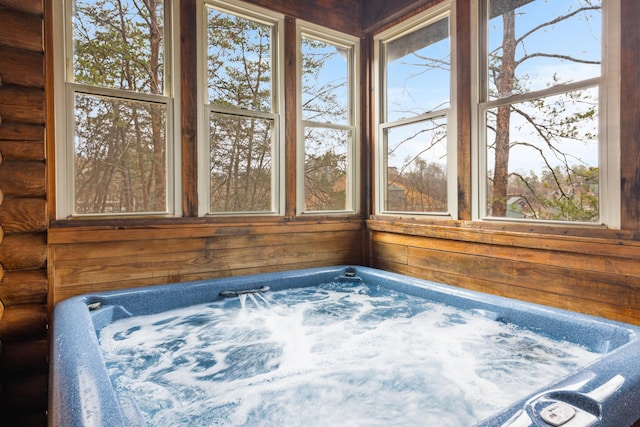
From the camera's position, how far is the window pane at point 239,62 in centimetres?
280

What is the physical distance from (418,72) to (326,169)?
1097mm

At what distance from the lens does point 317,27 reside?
3.22 meters

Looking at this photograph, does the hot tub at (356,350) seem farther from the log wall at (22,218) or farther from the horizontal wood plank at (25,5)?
the horizontal wood plank at (25,5)

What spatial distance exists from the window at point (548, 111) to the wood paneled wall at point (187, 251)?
4.23 ft

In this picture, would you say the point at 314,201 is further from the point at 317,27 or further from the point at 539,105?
the point at 539,105

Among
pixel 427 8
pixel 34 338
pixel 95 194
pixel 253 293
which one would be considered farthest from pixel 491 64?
pixel 34 338

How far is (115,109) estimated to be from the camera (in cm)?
244

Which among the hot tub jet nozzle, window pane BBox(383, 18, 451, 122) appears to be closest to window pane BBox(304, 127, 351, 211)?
window pane BBox(383, 18, 451, 122)

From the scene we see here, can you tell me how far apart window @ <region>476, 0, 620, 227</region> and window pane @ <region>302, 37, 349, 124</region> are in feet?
4.12

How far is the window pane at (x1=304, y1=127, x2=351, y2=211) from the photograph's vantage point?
10.7 feet

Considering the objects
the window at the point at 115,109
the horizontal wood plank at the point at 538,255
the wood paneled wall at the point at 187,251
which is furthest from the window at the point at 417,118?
the window at the point at 115,109

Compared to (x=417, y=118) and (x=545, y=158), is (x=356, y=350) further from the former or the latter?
(x=417, y=118)

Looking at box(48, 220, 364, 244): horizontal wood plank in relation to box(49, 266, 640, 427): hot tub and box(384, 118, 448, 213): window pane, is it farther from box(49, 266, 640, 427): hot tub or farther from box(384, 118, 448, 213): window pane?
box(384, 118, 448, 213): window pane

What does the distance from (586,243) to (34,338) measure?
114 inches
